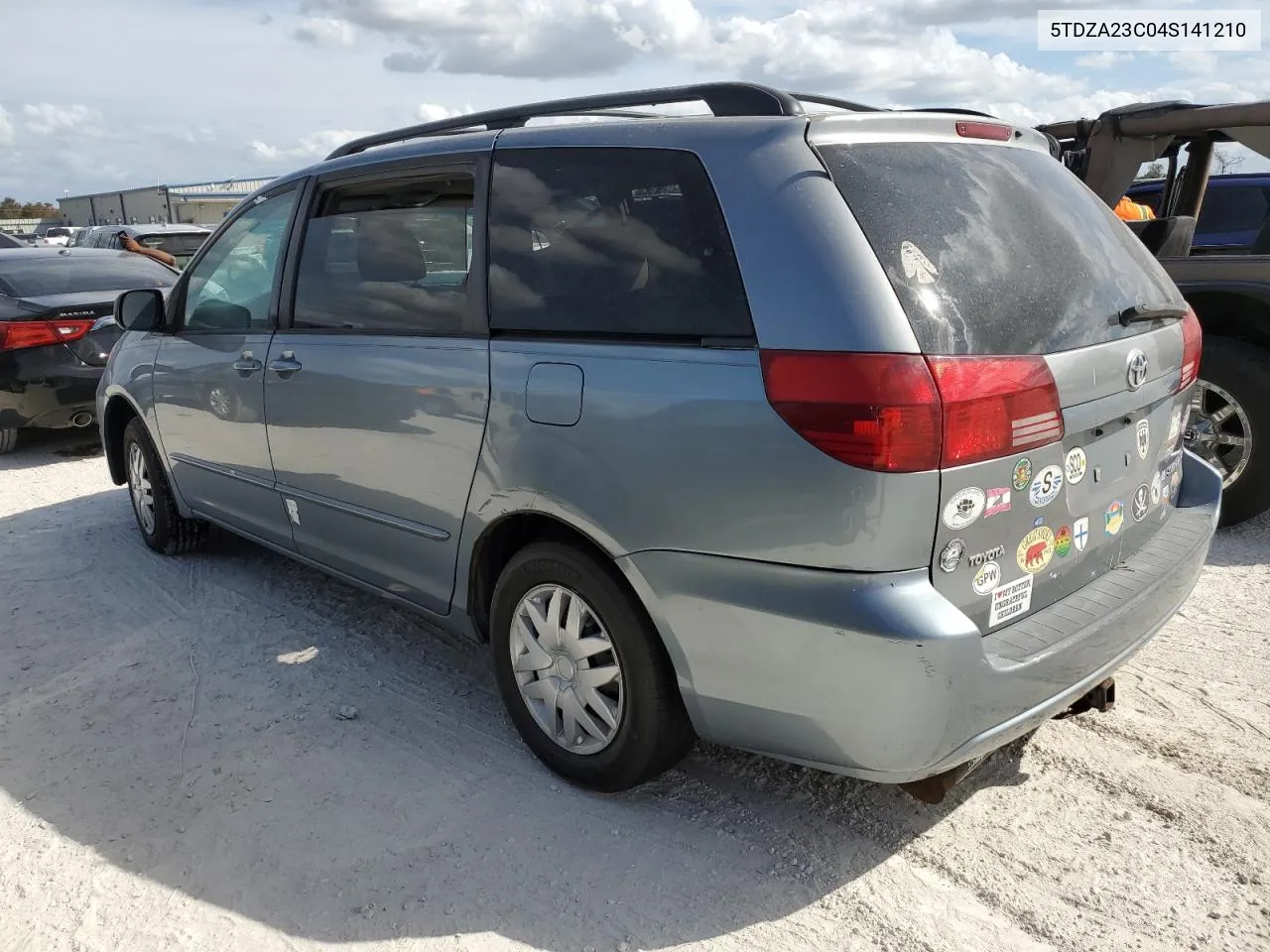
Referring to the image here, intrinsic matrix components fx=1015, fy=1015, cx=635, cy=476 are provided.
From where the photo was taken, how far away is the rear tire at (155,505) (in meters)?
5.10

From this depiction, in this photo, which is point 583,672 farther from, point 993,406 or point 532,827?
point 993,406

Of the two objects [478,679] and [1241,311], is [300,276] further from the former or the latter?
[1241,311]

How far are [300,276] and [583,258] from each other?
152 cm

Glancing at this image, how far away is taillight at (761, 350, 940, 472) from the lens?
2150mm

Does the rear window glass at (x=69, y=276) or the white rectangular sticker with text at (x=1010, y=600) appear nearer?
the white rectangular sticker with text at (x=1010, y=600)

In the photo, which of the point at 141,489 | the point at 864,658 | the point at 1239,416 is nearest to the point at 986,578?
the point at 864,658

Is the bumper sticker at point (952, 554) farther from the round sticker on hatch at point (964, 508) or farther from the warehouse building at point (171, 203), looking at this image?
the warehouse building at point (171, 203)

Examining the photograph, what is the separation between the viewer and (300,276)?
3797 mm

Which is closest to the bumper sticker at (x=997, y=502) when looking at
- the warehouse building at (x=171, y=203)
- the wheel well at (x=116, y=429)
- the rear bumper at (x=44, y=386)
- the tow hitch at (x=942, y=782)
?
the tow hitch at (x=942, y=782)

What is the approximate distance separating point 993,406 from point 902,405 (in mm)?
235

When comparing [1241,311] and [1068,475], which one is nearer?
[1068,475]

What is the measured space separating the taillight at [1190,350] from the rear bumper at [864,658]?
731 mm

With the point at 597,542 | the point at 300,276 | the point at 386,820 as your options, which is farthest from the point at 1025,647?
the point at 300,276

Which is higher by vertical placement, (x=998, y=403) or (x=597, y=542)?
(x=998, y=403)
